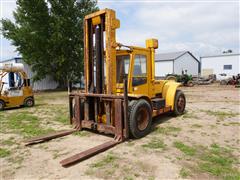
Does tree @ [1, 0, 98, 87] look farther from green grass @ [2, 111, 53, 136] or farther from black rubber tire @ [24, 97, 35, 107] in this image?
green grass @ [2, 111, 53, 136]

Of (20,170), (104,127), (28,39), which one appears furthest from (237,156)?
(28,39)

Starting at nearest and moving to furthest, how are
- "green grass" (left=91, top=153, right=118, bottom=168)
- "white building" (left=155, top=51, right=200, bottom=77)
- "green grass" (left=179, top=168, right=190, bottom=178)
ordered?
"green grass" (left=179, top=168, right=190, bottom=178) < "green grass" (left=91, top=153, right=118, bottom=168) < "white building" (left=155, top=51, right=200, bottom=77)

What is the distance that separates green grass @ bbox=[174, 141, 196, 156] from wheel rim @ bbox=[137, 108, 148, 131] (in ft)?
3.06

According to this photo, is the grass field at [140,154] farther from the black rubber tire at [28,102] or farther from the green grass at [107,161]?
the black rubber tire at [28,102]

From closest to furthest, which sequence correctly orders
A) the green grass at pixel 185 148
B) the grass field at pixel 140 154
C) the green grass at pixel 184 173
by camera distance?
1. the green grass at pixel 184 173
2. the grass field at pixel 140 154
3. the green grass at pixel 185 148

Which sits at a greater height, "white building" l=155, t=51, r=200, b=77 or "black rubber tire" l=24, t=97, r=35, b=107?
"white building" l=155, t=51, r=200, b=77

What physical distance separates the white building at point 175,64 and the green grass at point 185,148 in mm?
28383

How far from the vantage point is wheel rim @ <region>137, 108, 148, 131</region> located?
5379 mm

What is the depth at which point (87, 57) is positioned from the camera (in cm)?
573

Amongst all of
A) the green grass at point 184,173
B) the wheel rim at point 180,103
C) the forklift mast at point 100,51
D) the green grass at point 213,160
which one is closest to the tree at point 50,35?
the wheel rim at point 180,103

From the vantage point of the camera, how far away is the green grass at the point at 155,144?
15.2ft

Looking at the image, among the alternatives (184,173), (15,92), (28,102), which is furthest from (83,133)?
(15,92)

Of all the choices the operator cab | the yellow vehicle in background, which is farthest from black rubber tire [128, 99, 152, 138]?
the yellow vehicle in background

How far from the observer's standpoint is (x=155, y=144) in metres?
4.81
